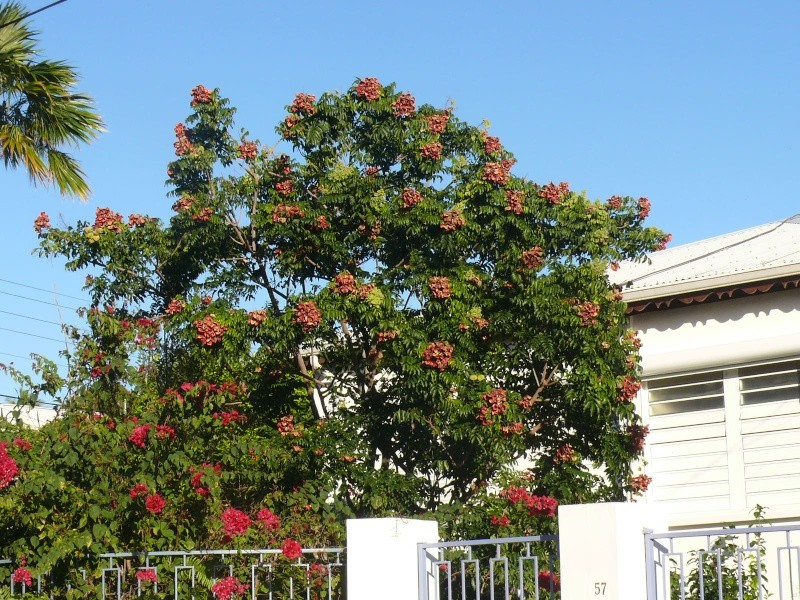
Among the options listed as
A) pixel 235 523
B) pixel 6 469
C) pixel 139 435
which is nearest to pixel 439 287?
pixel 139 435

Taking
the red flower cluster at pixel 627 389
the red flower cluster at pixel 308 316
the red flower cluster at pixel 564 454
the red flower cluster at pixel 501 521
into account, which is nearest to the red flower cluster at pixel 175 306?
the red flower cluster at pixel 308 316

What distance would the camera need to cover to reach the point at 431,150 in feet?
41.4

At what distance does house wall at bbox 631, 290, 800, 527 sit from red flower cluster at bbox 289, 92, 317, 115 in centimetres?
466

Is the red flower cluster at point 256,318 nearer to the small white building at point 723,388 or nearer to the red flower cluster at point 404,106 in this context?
the red flower cluster at point 404,106

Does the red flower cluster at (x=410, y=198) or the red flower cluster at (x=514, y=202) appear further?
the red flower cluster at (x=514, y=202)

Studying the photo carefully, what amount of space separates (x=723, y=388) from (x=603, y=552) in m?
6.85

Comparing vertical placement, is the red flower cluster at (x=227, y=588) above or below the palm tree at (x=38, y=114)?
below

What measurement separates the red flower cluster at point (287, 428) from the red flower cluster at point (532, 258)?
9.50 feet

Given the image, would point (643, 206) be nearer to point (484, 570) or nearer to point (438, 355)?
point (438, 355)

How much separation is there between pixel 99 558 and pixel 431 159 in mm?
5633

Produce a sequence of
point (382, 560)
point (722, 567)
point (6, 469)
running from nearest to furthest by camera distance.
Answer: point (382, 560)
point (6, 469)
point (722, 567)

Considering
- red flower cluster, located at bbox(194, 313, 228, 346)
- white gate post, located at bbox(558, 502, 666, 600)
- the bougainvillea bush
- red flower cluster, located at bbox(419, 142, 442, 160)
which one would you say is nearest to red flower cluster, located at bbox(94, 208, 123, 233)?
the bougainvillea bush

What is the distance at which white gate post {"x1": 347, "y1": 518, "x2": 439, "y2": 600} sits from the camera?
8359mm

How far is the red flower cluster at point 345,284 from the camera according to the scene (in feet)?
38.0
